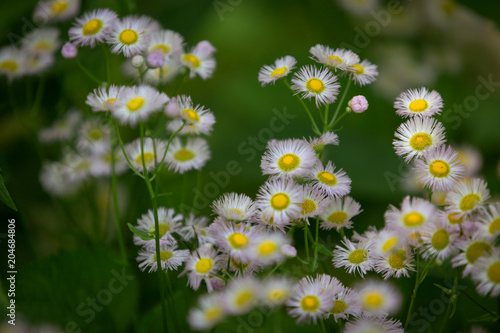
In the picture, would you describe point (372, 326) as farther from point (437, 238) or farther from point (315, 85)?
point (315, 85)

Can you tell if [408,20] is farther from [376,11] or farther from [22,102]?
[22,102]

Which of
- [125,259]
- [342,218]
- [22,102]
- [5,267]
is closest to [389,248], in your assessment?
[342,218]

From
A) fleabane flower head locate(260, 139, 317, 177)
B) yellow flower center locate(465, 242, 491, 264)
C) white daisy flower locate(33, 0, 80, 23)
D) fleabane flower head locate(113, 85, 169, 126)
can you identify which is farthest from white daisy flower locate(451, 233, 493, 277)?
white daisy flower locate(33, 0, 80, 23)

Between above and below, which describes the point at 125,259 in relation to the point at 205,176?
below

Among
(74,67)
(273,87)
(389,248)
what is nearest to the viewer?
(389,248)

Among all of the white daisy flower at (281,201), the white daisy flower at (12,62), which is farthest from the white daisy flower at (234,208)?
the white daisy flower at (12,62)
